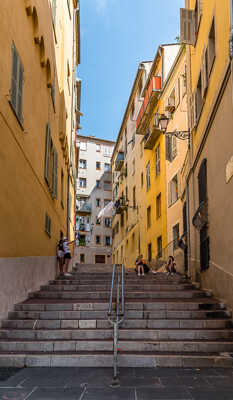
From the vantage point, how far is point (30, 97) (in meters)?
10.5

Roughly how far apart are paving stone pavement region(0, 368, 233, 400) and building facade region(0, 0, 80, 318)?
8.55 feet

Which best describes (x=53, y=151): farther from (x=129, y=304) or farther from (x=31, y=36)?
(x=129, y=304)

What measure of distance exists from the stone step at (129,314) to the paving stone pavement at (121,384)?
219 cm

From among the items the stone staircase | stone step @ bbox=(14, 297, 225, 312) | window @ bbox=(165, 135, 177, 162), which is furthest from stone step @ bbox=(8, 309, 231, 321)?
window @ bbox=(165, 135, 177, 162)

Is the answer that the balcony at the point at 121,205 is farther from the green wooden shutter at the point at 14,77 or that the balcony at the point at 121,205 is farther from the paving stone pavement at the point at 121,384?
the paving stone pavement at the point at 121,384

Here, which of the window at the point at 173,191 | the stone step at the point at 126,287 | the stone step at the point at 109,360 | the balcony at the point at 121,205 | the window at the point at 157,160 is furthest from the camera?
the balcony at the point at 121,205

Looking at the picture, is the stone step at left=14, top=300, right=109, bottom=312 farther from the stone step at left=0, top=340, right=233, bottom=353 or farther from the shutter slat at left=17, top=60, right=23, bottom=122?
the shutter slat at left=17, top=60, right=23, bottom=122

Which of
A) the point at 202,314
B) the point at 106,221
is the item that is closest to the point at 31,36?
the point at 202,314

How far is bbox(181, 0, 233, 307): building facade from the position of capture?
886 cm

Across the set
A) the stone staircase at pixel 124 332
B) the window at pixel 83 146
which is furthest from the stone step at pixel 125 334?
the window at pixel 83 146

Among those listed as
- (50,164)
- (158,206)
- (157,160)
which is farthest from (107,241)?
(50,164)

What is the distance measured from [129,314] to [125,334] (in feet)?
2.98

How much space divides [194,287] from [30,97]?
6547 mm

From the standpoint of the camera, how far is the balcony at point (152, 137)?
78.6ft
